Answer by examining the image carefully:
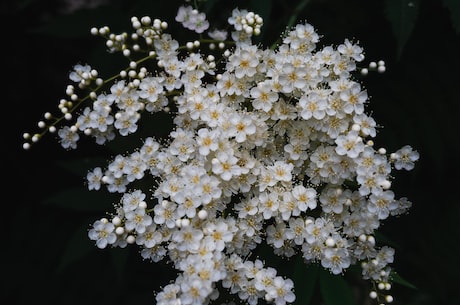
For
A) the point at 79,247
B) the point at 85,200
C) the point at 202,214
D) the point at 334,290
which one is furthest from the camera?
the point at 85,200

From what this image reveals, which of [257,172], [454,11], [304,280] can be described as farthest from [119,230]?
[454,11]

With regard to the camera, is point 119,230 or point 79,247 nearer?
point 119,230

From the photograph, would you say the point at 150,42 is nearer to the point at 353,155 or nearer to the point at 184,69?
the point at 184,69

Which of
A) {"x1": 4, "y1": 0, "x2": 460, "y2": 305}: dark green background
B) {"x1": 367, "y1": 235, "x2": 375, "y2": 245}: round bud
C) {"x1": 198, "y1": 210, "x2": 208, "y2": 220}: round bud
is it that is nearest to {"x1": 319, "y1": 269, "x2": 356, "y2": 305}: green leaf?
{"x1": 367, "y1": 235, "x2": 375, "y2": 245}: round bud

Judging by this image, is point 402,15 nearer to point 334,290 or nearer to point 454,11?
point 454,11

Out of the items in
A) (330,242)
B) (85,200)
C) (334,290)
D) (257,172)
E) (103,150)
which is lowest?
(334,290)

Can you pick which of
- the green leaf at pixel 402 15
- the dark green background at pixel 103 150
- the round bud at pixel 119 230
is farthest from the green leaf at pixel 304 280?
the green leaf at pixel 402 15
